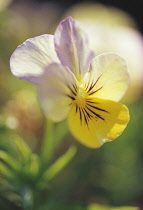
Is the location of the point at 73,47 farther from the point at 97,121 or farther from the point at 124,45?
the point at 124,45

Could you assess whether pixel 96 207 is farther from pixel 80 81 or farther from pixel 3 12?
pixel 3 12

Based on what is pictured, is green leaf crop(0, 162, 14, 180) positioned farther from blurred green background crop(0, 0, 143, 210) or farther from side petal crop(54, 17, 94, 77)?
side petal crop(54, 17, 94, 77)

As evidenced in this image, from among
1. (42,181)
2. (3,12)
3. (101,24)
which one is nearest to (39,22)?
(101,24)

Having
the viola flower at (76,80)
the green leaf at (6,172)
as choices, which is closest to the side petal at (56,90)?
the viola flower at (76,80)

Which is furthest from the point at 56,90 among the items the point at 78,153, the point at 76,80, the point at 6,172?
the point at 78,153

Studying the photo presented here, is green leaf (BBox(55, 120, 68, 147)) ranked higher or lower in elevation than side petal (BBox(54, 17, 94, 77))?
lower

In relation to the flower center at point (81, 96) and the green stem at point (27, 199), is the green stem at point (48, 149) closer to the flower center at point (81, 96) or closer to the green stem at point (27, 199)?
the green stem at point (27, 199)

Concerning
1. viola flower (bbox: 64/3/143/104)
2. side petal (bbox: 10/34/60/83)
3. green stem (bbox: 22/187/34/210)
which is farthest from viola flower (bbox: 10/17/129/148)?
viola flower (bbox: 64/3/143/104)
